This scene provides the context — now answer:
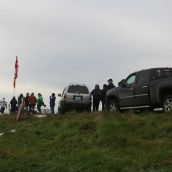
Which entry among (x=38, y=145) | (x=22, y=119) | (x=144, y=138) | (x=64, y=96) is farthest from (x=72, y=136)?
(x=64, y=96)

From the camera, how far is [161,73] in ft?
59.4

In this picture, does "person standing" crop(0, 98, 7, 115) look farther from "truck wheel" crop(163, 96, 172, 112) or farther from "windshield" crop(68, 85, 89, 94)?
"truck wheel" crop(163, 96, 172, 112)

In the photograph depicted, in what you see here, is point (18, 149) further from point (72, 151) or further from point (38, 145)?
point (72, 151)

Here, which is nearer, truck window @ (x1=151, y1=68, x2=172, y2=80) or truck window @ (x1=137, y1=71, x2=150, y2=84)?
truck window @ (x1=151, y1=68, x2=172, y2=80)

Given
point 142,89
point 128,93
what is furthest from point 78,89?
point 142,89

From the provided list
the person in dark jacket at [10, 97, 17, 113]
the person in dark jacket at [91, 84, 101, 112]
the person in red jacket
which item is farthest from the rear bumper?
the person in dark jacket at [10, 97, 17, 113]

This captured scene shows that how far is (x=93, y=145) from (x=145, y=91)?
15.4 feet

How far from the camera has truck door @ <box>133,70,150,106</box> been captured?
18.1 metres

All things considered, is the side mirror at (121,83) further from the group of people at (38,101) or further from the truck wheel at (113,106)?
the group of people at (38,101)

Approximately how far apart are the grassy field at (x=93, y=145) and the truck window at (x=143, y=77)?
4.60 ft

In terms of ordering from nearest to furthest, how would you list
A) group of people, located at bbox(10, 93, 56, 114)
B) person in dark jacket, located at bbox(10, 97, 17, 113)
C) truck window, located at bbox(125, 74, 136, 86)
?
1. truck window, located at bbox(125, 74, 136, 86)
2. group of people, located at bbox(10, 93, 56, 114)
3. person in dark jacket, located at bbox(10, 97, 17, 113)

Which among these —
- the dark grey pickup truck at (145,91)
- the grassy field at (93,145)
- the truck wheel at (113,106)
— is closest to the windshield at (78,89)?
the truck wheel at (113,106)

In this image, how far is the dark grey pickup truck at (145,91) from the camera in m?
17.3

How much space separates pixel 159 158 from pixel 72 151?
2666mm
